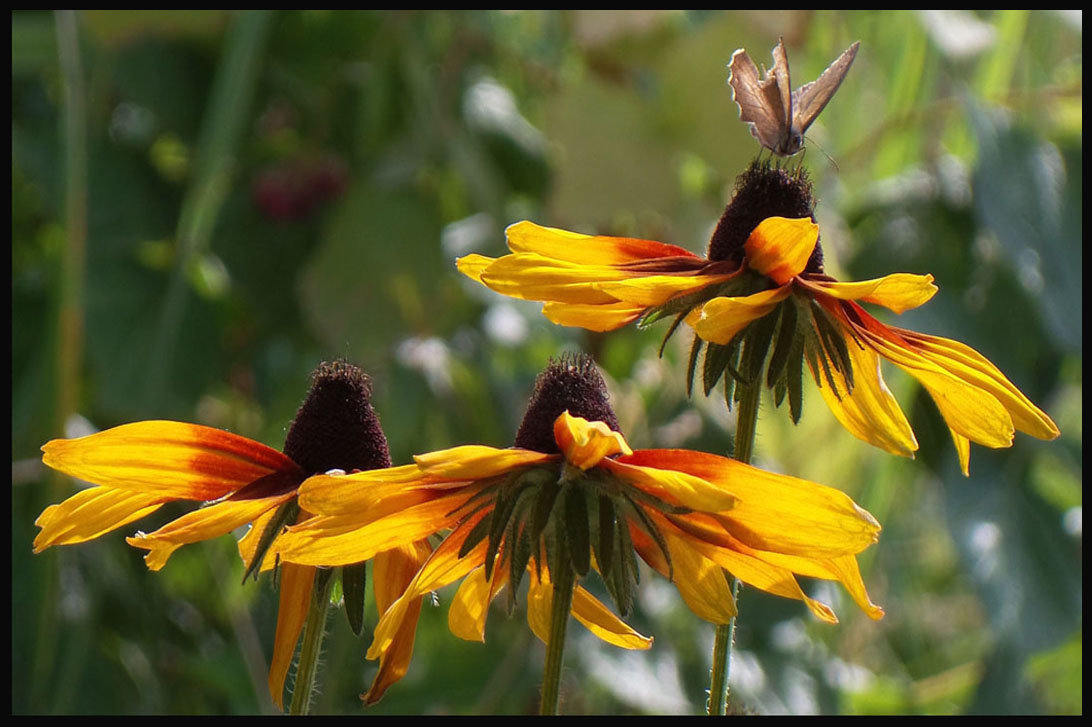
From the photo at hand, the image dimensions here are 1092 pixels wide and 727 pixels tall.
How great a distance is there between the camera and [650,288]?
0.27 meters

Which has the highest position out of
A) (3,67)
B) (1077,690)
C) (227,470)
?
(3,67)

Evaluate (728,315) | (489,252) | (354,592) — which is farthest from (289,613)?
(489,252)

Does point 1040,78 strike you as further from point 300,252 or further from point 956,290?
point 300,252

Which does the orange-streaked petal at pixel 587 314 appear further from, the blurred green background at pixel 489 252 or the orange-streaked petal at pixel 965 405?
the blurred green background at pixel 489 252

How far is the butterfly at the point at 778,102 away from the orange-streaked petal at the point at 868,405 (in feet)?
0.17

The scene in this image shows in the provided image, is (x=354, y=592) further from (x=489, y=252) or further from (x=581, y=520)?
(x=489, y=252)

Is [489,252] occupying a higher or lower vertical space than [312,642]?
higher

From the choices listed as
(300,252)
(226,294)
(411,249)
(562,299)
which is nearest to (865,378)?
(562,299)

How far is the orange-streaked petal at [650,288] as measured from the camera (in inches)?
10.5

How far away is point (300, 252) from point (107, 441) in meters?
0.84

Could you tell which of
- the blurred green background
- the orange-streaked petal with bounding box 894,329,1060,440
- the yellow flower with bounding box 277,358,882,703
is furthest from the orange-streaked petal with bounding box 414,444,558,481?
the blurred green background

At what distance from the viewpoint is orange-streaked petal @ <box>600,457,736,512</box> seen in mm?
224

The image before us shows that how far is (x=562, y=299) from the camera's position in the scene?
0.28 m

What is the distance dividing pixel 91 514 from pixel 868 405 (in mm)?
179
